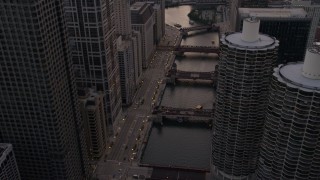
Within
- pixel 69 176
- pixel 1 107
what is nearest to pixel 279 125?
pixel 69 176

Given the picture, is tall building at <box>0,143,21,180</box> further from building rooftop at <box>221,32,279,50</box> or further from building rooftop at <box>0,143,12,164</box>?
building rooftop at <box>221,32,279,50</box>

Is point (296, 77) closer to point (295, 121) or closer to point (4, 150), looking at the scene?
point (295, 121)

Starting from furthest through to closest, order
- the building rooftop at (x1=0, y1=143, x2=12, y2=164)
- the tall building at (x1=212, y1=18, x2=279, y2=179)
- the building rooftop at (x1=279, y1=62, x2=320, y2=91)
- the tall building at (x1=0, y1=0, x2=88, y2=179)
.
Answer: the tall building at (x1=212, y1=18, x2=279, y2=179) → the building rooftop at (x1=0, y1=143, x2=12, y2=164) → the tall building at (x1=0, y1=0, x2=88, y2=179) → the building rooftop at (x1=279, y1=62, x2=320, y2=91)

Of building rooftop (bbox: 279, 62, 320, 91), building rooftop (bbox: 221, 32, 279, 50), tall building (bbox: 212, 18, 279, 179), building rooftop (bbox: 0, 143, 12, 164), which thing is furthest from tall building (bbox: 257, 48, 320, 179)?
building rooftop (bbox: 0, 143, 12, 164)

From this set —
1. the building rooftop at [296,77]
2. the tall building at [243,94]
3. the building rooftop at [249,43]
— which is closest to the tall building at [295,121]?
the building rooftop at [296,77]

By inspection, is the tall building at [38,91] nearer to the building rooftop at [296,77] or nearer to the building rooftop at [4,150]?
the building rooftop at [4,150]

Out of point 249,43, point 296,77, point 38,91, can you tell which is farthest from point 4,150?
point 296,77
